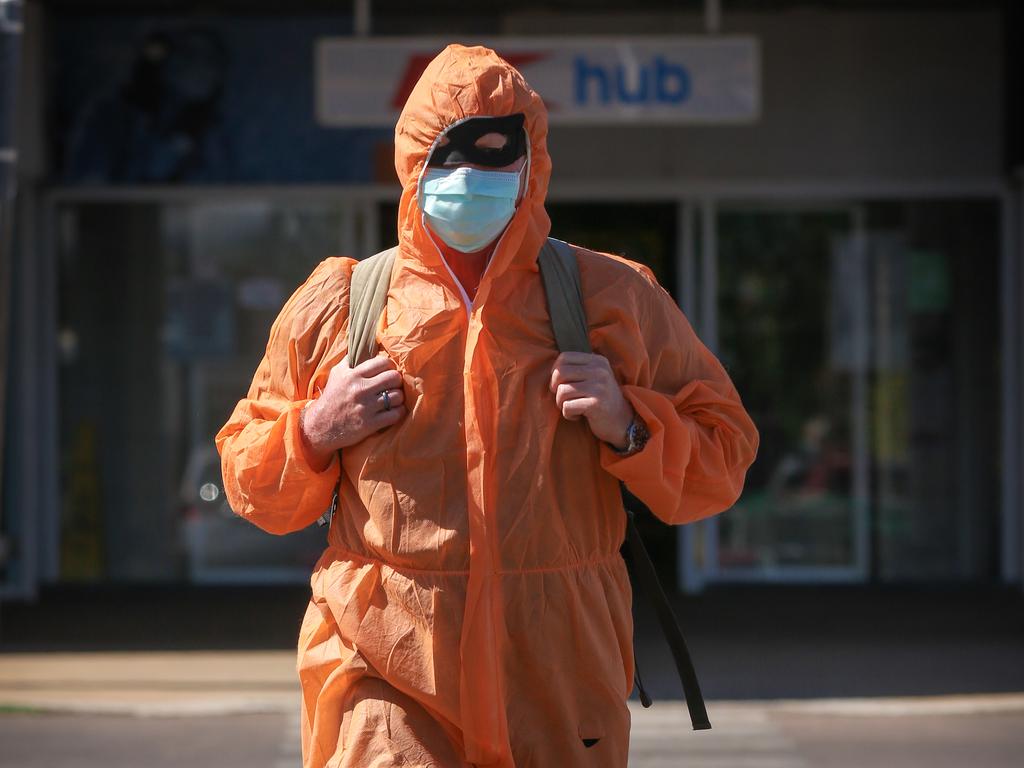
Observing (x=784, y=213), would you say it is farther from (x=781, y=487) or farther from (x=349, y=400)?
(x=349, y=400)

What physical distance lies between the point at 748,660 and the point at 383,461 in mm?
5383

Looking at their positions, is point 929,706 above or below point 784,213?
below

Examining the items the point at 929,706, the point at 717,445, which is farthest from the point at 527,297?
the point at 929,706

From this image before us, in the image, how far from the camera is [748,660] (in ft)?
25.4

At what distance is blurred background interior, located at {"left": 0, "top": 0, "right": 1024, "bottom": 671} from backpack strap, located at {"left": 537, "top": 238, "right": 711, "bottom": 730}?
6.74m

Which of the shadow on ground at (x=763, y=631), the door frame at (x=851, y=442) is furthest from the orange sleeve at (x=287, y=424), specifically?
the door frame at (x=851, y=442)

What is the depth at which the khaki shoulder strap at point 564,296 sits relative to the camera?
273 centimetres

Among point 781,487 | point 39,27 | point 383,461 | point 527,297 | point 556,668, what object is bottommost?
point 781,487

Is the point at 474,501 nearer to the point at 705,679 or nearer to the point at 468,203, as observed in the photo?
the point at 468,203

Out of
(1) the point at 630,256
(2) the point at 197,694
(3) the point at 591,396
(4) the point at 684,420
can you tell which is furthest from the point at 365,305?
(1) the point at 630,256

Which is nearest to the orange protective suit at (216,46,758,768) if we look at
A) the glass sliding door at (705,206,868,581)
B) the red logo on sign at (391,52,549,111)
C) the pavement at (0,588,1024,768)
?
the pavement at (0,588,1024,768)

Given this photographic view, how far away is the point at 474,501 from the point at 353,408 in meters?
0.27

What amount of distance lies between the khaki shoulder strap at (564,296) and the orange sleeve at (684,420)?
0.41ft

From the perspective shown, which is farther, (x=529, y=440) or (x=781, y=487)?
(x=781, y=487)
